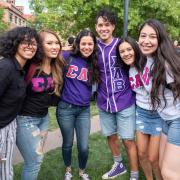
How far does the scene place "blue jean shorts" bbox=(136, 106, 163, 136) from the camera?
388 cm

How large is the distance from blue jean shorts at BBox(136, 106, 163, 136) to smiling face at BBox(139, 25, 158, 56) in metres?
0.76

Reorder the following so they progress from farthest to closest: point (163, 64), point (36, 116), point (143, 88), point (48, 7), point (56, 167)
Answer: point (48, 7)
point (56, 167)
point (143, 88)
point (36, 116)
point (163, 64)

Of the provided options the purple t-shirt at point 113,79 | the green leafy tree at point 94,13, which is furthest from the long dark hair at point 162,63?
the green leafy tree at point 94,13

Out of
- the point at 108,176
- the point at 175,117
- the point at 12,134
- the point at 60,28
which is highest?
the point at 60,28

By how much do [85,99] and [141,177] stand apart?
141 centimetres

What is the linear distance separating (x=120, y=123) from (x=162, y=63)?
1.27 meters

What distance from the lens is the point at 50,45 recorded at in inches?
153

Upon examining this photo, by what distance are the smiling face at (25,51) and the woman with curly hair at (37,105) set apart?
0.79 ft

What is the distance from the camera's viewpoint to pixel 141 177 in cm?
473

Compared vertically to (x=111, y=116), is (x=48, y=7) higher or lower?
higher

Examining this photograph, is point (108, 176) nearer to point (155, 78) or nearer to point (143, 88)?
point (143, 88)

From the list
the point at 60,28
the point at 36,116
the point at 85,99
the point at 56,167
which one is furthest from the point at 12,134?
the point at 60,28

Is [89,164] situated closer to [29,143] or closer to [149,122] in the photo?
[149,122]

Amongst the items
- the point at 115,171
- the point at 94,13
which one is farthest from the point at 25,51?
the point at 94,13
